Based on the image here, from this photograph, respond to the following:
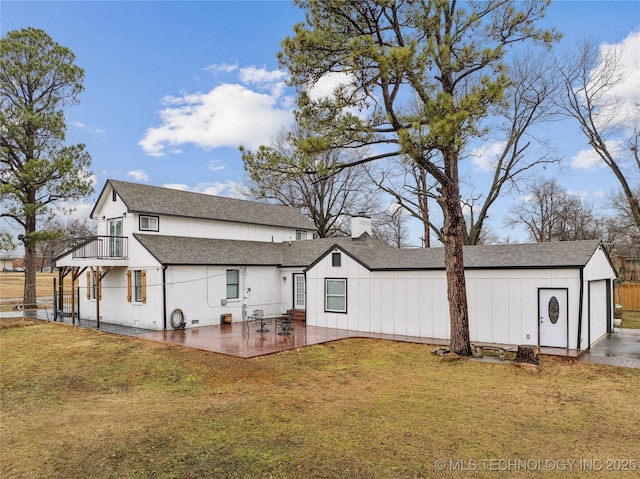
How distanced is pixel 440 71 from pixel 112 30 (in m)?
11.7

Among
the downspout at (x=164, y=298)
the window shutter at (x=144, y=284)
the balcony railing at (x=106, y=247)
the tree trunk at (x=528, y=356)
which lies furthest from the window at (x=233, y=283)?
the tree trunk at (x=528, y=356)

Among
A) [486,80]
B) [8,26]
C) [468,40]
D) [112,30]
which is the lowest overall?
[486,80]

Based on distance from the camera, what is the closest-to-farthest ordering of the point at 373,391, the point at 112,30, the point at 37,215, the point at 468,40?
the point at 373,391 → the point at 468,40 → the point at 112,30 → the point at 37,215

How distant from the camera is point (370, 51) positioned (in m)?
9.75

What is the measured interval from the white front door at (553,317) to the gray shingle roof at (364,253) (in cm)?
92

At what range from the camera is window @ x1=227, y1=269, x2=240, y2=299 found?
18.7 meters

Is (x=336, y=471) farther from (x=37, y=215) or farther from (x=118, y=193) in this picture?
(x=37, y=215)

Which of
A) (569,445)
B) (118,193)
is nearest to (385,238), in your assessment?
(118,193)

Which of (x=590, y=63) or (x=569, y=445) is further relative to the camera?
(x=590, y=63)

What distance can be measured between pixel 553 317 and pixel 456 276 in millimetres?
3378

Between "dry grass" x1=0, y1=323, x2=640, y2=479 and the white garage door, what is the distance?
321cm

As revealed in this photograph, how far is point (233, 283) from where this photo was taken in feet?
61.8

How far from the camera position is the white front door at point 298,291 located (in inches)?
803

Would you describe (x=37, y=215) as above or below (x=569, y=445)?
above
